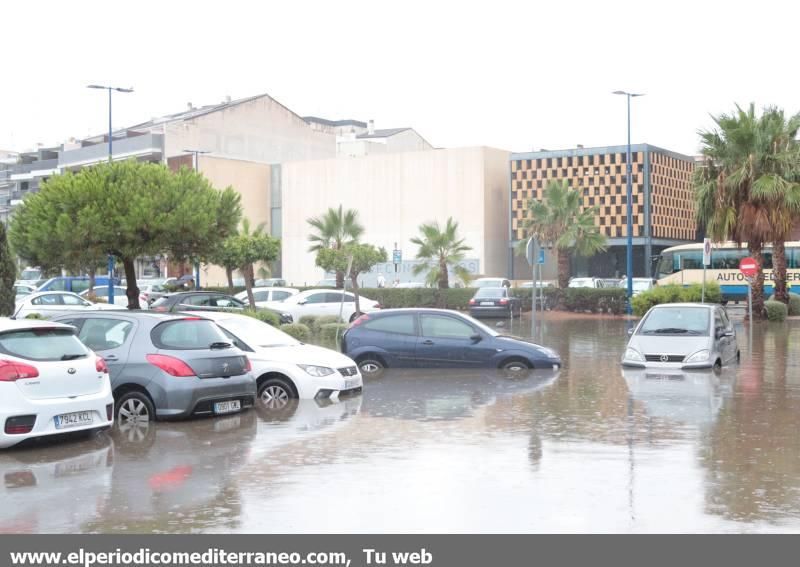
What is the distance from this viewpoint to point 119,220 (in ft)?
77.2

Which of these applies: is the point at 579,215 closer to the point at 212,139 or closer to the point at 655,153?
the point at 655,153

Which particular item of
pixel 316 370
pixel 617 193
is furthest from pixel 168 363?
pixel 617 193

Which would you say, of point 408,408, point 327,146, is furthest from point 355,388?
point 327,146

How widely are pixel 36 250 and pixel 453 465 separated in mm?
17533

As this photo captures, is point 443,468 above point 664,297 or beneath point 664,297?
beneath

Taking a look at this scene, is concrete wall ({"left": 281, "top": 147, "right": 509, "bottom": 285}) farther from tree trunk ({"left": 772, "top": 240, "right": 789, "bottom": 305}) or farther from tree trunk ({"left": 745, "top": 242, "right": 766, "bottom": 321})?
tree trunk ({"left": 745, "top": 242, "right": 766, "bottom": 321})

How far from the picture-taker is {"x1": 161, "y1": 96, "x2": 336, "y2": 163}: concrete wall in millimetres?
76750

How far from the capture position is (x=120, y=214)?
23.8 metres

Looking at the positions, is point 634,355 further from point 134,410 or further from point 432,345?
point 134,410

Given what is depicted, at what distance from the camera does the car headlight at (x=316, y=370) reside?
1508cm

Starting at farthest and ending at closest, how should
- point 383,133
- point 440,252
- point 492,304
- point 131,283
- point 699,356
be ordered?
point 383,133 < point 440,252 < point 492,304 < point 131,283 < point 699,356

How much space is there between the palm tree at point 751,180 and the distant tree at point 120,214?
18.9 m

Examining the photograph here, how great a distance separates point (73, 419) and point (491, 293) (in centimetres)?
3121

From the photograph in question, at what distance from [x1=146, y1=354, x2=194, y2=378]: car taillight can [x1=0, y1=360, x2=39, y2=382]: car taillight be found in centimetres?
224
